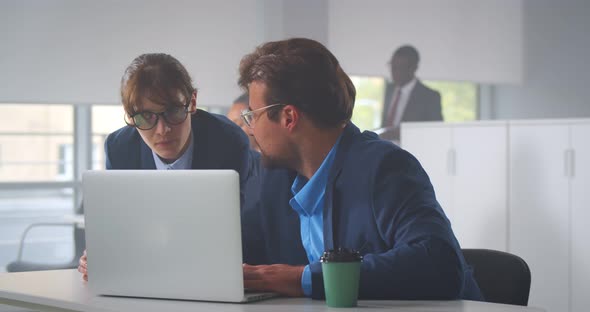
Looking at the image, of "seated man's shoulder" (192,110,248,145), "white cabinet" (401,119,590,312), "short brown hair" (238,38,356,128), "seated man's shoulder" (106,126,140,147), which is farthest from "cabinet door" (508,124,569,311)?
"short brown hair" (238,38,356,128)

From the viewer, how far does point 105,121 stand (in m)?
5.82

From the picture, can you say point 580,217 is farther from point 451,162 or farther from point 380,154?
point 380,154

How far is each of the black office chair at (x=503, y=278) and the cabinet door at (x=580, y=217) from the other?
216 centimetres

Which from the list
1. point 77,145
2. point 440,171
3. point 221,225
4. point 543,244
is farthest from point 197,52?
point 221,225

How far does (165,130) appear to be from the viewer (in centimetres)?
262

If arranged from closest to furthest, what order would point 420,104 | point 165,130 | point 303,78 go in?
1. point 303,78
2. point 165,130
3. point 420,104

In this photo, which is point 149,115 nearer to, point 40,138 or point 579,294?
point 579,294

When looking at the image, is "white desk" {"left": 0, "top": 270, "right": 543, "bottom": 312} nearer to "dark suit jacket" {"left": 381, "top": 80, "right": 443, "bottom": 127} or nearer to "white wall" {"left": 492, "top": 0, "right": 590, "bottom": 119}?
"dark suit jacket" {"left": 381, "top": 80, "right": 443, "bottom": 127}

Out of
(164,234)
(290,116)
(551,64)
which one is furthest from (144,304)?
(551,64)

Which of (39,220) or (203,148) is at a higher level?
(203,148)

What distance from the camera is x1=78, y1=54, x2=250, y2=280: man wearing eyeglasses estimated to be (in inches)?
104

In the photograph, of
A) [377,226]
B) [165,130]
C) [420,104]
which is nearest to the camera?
[377,226]

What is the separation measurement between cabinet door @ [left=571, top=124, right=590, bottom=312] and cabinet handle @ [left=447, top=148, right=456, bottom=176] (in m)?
0.69

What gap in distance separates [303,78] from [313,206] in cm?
31
